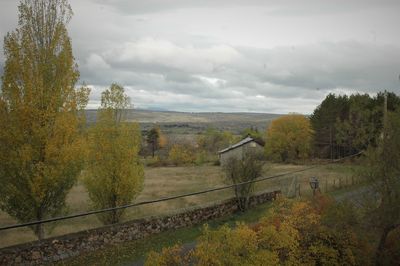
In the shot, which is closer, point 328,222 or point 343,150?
point 328,222

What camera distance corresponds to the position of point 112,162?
20.3 m

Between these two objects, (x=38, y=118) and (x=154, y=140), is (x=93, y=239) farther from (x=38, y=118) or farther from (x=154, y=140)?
(x=154, y=140)

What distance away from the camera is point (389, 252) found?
13.8 meters

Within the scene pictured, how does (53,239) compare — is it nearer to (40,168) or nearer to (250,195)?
(40,168)

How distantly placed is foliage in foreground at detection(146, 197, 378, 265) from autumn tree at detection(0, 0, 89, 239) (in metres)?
6.77

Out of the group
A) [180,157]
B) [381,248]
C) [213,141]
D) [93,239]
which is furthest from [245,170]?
[213,141]

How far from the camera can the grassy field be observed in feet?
91.9

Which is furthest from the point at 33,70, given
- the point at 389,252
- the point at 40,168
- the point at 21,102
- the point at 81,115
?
the point at 389,252

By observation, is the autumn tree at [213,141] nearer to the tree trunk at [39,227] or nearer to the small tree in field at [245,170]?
the small tree in field at [245,170]

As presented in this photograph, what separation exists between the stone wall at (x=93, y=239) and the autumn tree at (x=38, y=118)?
2.17 m

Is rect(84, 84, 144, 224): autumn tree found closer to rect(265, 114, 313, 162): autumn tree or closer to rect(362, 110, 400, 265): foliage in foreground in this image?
rect(362, 110, 400, 265): foliage in foreground

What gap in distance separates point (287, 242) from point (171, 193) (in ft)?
110

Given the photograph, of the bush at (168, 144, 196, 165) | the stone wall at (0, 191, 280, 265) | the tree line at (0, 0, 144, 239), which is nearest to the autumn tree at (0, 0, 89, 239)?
the tree line at (0, 0, 144, 239)

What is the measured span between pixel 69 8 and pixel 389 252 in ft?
53.6
